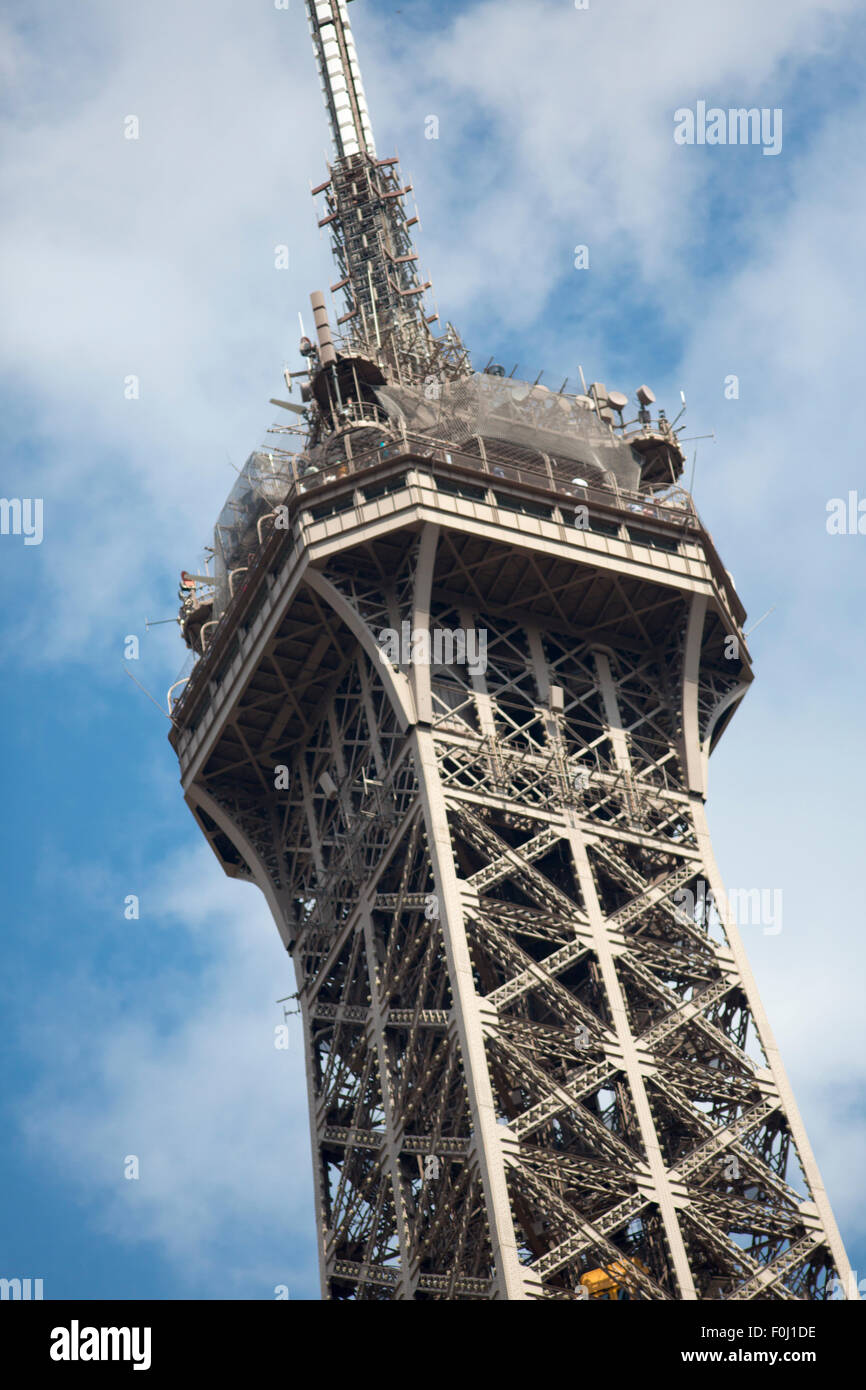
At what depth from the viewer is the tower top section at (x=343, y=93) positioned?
100625 millimetres

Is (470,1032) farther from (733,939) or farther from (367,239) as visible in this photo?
(367,239)

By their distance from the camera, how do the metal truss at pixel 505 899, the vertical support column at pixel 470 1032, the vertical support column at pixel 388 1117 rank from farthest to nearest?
1. the vertical support column at pixel 388 1117
2. the metal truss at pixel 505 899
3. the vertical support column at pixel 470 1032

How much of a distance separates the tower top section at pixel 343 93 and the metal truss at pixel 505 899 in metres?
30.2

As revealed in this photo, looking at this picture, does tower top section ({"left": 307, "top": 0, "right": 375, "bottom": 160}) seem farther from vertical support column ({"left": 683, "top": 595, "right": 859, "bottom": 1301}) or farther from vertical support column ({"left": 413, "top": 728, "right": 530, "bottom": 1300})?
vertical support column ({"left": 413, "top": 728, "right": 530, "bottom": 1300})

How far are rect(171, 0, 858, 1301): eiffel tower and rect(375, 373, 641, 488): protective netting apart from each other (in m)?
0.15

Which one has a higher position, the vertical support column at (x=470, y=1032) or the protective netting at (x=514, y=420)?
the protective netting at (x=514, y=420)

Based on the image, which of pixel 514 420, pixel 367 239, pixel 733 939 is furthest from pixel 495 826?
pixel 367 239

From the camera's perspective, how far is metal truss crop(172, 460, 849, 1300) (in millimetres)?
63469

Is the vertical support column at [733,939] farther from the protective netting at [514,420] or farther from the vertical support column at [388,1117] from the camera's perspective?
the vertical support column at [388,1117]

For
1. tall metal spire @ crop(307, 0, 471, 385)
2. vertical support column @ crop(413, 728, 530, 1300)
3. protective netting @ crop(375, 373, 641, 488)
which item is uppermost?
tall metal spire @ crop(307, 0, 471, 385)

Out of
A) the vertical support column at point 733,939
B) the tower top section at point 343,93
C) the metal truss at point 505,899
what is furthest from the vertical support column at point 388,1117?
the tower top section at point 343,93

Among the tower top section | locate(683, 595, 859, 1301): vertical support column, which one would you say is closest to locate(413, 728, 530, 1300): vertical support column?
locate(683, 595, 859, 1301): vertical support column

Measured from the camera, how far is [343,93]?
10100cm
